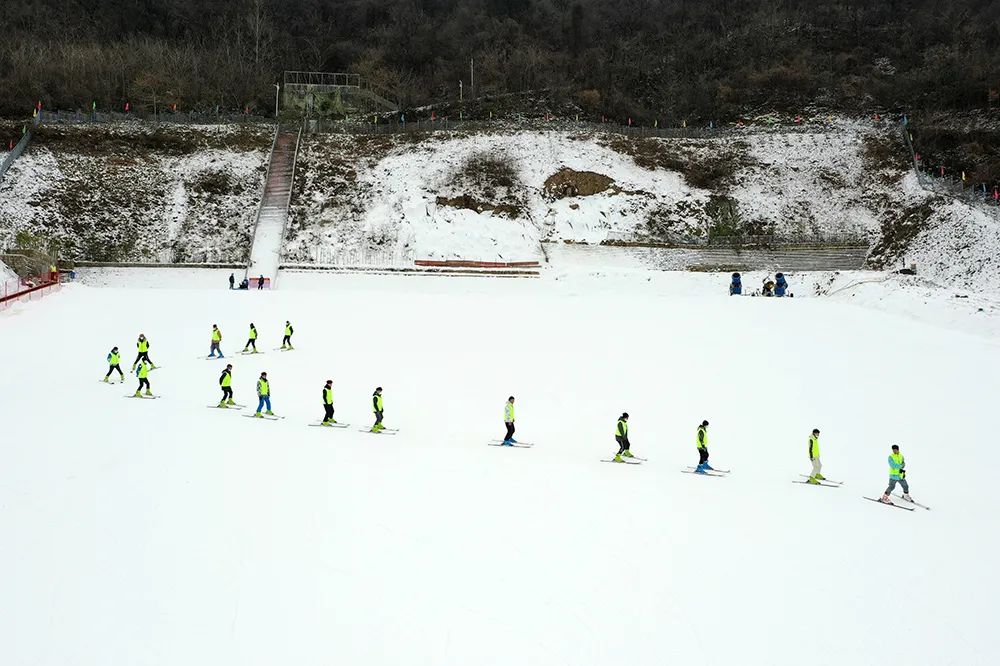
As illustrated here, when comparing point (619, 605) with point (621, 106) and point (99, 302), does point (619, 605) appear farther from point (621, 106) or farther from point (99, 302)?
point (621, 106)

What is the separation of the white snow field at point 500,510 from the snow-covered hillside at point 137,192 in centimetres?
1596

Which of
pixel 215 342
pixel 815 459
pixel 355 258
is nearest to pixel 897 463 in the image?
pixel 815 459

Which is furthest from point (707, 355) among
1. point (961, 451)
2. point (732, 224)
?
point (732, 224)

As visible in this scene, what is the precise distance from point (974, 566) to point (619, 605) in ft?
15.7

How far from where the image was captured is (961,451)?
13578 millimetres

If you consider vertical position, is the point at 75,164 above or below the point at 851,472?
above

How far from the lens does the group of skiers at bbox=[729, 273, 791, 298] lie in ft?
93.0

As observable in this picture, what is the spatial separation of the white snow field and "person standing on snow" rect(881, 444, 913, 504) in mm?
410

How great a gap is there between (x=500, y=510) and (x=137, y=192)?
3656 centimetres

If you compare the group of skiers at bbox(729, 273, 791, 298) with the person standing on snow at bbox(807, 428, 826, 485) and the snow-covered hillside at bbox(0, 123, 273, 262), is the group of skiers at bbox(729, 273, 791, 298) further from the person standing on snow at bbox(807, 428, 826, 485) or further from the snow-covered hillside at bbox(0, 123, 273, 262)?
the snow-covered hillside at bbox(0, 123, 273, 262)

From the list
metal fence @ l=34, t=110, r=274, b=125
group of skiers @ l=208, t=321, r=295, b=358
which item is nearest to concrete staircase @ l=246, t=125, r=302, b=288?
metal fence @ l=34, t=110, r=274, b=125

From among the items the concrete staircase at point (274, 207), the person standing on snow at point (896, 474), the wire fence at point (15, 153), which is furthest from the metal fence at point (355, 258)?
the person standing on snow at point (896, 474)

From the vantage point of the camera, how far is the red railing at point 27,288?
24469mm

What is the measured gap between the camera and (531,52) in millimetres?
66312
